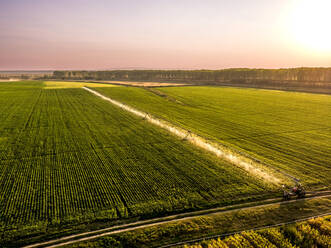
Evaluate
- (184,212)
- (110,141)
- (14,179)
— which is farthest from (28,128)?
(184,212)

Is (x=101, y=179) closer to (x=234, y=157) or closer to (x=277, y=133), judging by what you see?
(x=234, y=157)

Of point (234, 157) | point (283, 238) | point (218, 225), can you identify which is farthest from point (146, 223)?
point (234, 157)

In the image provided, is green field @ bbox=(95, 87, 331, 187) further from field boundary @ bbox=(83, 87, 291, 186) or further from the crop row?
the crop row

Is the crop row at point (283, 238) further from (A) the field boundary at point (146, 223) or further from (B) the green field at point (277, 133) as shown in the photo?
(B) the green field at point (277, 133)

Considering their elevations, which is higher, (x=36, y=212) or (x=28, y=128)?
(x=28, y=128)

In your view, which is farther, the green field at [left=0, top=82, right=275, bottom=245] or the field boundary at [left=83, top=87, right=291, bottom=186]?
the field boundary at [left=83, top=87, right=291, bottom=186]

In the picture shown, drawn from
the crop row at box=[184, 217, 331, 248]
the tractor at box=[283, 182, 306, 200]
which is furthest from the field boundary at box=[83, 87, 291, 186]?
the crop row at box=[184, 217, 331, 248]

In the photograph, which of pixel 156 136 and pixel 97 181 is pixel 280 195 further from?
pixel 156 136

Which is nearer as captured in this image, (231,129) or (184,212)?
(184,212)
